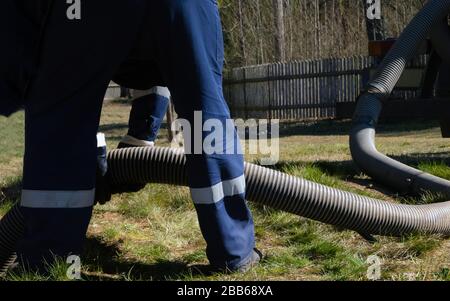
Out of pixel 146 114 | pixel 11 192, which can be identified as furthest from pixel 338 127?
pixel 146 114

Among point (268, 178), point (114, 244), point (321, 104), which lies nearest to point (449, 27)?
point (268, 178)

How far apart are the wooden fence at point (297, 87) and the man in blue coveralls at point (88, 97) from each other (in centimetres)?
1235

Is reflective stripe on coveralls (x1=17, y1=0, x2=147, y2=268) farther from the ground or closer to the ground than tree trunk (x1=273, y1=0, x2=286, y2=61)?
closer to the ground

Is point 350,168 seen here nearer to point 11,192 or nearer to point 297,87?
point 11,192

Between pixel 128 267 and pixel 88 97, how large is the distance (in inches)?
36.8

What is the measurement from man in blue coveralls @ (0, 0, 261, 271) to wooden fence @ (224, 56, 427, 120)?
486 inches

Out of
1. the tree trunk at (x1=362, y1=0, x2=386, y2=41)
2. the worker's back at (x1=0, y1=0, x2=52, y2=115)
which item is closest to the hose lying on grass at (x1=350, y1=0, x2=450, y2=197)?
the worker's back at (x1=0, y1=0, x2=52, y2=115)

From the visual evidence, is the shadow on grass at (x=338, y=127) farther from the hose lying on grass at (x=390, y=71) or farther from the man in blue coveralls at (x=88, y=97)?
the man in blue coveralls at (x=88, y=97)

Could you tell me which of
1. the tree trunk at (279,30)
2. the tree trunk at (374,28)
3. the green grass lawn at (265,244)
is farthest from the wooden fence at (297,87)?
the green grass lawn at (265,244)

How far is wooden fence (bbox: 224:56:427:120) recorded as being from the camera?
15.8m

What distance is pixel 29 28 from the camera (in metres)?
3.00

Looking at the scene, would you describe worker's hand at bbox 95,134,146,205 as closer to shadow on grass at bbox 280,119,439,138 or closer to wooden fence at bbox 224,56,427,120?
shadow on grass at bbox 280,119,439,138
